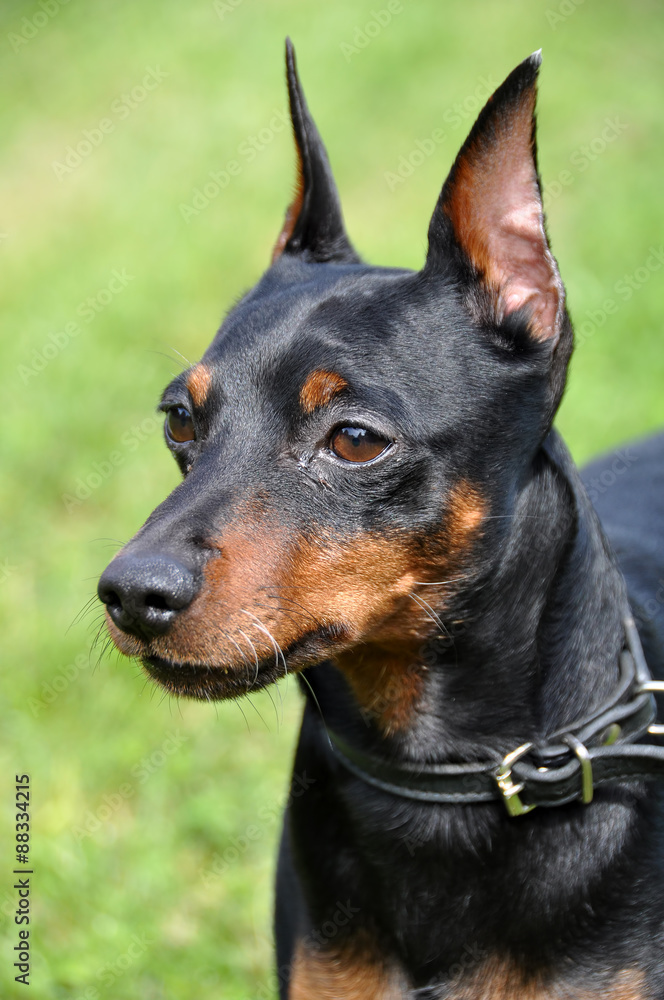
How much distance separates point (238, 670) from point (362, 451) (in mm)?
624

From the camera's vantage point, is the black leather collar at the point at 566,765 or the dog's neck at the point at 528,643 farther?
the dog's neck at the point at 528,643

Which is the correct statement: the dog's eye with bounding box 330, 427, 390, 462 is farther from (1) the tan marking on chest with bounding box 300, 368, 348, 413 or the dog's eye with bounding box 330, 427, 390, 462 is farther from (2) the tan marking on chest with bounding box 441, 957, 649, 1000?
(2) the tan marking on chest with bounding box 441, 957, 649, 1000

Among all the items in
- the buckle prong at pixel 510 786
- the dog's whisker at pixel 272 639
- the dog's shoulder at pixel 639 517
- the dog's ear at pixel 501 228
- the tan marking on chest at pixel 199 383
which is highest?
the dog's ear at pixel 501 228

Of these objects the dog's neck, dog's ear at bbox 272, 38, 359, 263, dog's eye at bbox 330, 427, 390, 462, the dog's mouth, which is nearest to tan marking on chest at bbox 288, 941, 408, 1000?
the dog's neck

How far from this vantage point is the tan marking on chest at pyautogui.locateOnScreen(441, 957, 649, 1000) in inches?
102

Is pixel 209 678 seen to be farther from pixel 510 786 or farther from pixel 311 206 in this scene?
pixel 311 206

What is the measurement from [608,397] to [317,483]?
17.3ft

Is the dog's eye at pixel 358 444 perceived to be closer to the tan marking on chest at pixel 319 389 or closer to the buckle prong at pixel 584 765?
the tan marking on chest at pixel 319 389

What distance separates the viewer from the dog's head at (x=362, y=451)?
241 centimetres

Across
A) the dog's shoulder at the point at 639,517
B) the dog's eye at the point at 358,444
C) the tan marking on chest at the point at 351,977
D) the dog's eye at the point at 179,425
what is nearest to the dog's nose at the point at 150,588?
the dog's eye at the point at 358,444

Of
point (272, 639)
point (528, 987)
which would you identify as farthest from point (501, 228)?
point (528, 987)

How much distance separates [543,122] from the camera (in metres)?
11.8

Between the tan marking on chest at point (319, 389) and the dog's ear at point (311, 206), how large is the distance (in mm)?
1006

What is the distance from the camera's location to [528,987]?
2.63 meters
